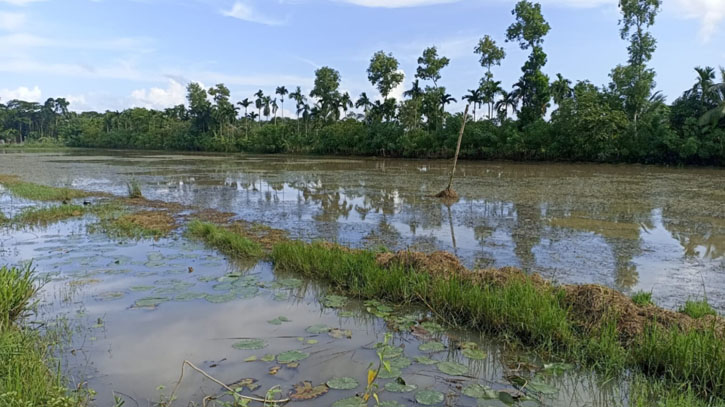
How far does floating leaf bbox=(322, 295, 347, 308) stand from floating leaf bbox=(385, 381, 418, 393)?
6.71 feet

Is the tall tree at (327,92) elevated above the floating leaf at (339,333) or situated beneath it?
elevated above

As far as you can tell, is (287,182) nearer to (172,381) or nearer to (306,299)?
(306,299)

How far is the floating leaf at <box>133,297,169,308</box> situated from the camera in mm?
5570

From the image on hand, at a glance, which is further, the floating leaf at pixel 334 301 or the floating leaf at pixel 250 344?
the floating leaf at pixel 334 301

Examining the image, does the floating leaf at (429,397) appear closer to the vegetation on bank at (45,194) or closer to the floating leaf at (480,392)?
the floating leaf at (480,392)

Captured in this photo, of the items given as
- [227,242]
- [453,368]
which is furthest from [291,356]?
[227,242]

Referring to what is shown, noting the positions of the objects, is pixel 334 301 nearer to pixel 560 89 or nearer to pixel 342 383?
pixel 342 383

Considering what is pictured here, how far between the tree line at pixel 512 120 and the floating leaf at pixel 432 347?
31790 mm

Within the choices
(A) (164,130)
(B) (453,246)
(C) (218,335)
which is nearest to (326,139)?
(A) (164,130)

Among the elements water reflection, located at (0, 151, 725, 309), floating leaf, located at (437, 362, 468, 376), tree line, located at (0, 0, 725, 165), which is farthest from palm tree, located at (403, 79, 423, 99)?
floating leaf, located at (437, 362, 468, 376)

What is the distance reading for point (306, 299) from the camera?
5.91 m

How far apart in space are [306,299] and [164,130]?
79.5m

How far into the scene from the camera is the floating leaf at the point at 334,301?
560 centimetres

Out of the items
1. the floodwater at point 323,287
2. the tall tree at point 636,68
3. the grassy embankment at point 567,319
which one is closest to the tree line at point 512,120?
the tall tree at point 636,68
